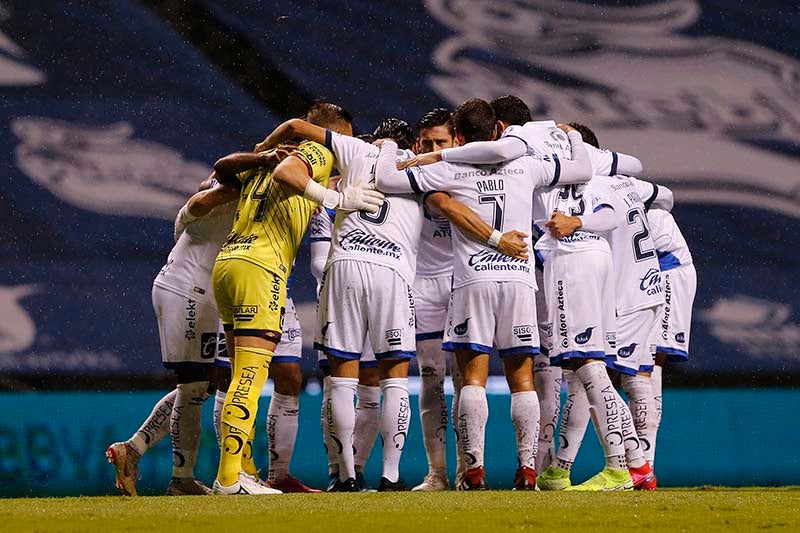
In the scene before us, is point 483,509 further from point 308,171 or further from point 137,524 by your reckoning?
point 308,171

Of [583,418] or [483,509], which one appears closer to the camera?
[483,509]

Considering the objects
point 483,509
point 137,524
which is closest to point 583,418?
point 483,509

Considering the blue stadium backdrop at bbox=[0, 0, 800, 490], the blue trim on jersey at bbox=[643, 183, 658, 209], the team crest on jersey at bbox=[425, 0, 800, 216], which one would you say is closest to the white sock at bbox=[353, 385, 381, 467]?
the blue trim on jersey at bbox=[643, 183, 658, 209]

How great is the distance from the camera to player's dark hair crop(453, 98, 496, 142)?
7.09 meters

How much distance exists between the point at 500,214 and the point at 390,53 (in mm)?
4646

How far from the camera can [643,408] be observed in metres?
7.81

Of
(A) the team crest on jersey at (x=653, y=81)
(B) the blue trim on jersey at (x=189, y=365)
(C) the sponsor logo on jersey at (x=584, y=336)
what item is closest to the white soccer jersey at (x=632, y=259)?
(C) the sponsor logo on jersey at (x=584, y=336)

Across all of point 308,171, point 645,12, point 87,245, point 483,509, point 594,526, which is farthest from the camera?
point 645,12

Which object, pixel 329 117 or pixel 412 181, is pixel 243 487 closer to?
pixel 412 181

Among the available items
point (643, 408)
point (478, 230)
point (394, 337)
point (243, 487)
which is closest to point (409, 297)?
point (394, 337)

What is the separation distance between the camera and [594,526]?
4.64 meters

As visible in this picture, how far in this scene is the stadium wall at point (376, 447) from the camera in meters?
9.38

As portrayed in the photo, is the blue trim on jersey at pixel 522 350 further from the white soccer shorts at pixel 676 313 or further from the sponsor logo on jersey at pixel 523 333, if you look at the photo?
the white soccer shorts at pixel 676 313

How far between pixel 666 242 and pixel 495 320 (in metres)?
2.20
